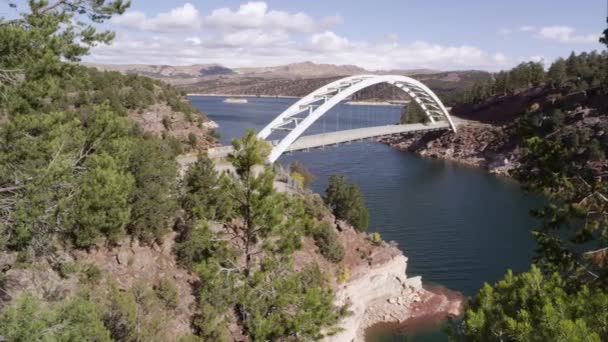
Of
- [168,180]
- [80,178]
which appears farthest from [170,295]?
[80,178]

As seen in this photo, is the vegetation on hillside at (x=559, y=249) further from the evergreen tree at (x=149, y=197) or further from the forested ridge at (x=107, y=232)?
the evergreen tree at (x=149, y=197)

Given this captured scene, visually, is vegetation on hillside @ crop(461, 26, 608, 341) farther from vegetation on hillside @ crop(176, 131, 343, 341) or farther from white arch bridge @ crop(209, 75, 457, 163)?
white arch bridge @ crop(209, 75, 457, 163)

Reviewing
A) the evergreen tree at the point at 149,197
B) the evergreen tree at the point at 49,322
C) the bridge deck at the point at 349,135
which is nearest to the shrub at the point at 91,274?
the evergreen tree at the point at 149,197

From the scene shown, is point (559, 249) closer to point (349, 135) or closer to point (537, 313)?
point (537, 313)

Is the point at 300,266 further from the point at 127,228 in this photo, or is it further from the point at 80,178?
the point at 80,178

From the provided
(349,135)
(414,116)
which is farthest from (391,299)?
(414,116)

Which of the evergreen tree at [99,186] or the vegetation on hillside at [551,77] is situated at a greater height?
the vegetation on hillside at [551,77]
